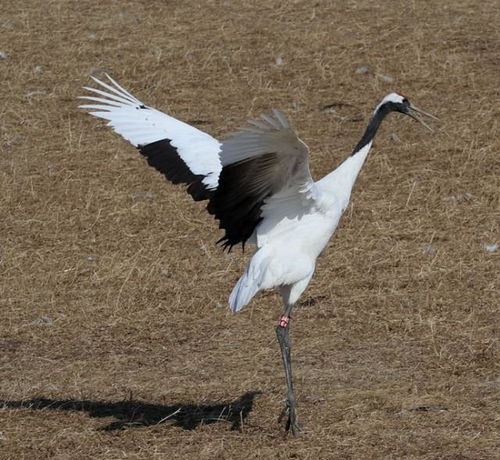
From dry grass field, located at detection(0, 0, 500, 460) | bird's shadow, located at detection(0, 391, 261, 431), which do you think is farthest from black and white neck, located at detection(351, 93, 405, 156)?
bird's shadow, located at detection(0, 391, 261, 431)

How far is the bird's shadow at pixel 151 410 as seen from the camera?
6198 mm

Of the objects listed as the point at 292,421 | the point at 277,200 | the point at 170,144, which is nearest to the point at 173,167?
the point at 170,144

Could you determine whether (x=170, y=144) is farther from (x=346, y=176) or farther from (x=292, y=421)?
(x=292, y=421)

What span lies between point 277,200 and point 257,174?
0.98ft

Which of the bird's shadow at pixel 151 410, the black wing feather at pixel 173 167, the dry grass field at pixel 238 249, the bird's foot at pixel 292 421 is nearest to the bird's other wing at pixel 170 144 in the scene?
the black wing feather at pixel 173 167

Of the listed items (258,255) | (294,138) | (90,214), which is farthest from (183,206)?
(294,138)

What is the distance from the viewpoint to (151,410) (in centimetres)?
638

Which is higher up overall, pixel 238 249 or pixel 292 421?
pixel 292 421

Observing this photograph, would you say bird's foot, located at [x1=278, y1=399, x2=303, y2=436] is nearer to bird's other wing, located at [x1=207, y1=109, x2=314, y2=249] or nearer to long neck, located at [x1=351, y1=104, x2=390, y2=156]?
bird's other wing, located at [x1=207, y1=109, x2=314, y2=249]

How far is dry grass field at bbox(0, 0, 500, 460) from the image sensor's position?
6.23 m

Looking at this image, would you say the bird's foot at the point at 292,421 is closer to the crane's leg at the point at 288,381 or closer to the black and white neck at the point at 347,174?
the crane's leg at the point at 288,381

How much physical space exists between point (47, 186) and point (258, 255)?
3771 millimetres

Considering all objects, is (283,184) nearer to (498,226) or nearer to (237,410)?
(237,410)

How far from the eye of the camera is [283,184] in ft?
19.7
